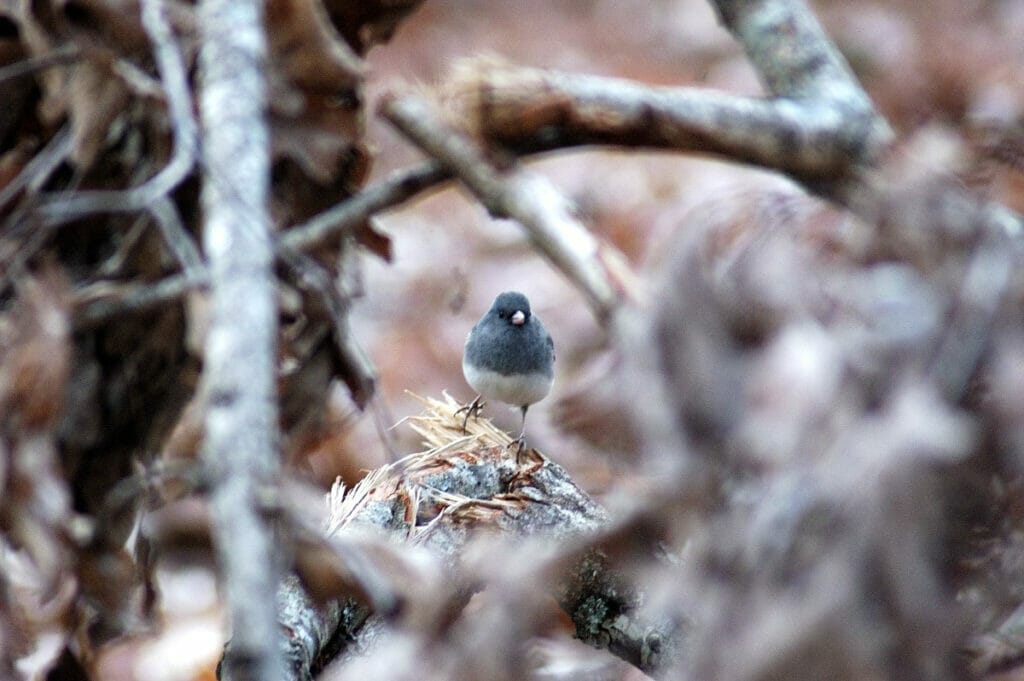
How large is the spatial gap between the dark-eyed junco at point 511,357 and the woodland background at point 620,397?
88 centimetres

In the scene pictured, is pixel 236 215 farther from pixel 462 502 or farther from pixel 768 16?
pixel 768 16

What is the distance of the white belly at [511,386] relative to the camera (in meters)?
2.51

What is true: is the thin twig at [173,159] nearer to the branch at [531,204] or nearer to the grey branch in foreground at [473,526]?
the branch at [531,204]

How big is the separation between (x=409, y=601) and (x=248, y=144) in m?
0.39

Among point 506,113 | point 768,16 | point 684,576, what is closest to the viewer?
point 684,576

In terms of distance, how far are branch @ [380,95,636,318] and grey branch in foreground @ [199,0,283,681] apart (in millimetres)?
131

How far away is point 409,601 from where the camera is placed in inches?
31.9

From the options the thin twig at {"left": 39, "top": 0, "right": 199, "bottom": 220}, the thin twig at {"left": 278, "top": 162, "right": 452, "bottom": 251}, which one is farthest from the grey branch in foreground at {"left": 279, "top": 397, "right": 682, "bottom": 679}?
the thin twig at {"left": 39, "top": 0, "right": 199, "bottom": 220}

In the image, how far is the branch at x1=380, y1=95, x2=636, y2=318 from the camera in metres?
0.84

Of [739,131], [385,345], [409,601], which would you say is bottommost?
[385,345]

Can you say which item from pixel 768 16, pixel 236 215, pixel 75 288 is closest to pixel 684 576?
pixel 236 215

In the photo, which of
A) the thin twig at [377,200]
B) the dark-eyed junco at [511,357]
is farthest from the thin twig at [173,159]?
the dark-eyed junco at [511,357]

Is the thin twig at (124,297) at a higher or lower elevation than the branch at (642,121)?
lower

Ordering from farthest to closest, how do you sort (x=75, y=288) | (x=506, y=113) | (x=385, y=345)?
(x=385, y=345) → (x=75, y=288) → (x=506, y=113)
